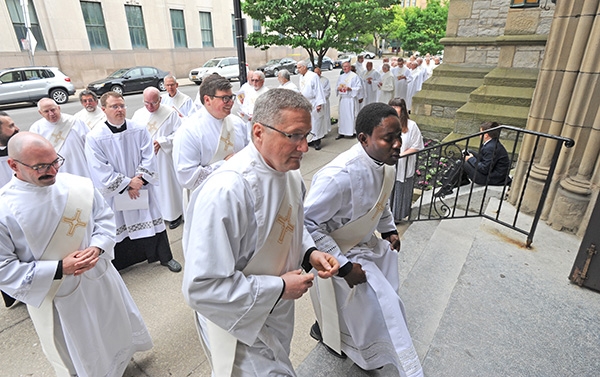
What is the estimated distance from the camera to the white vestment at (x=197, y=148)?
388 centimetres

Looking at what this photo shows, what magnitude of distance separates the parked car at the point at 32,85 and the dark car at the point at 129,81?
1.50 meters

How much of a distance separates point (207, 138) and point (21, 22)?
23.1 m

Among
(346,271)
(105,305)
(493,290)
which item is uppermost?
(346,271)

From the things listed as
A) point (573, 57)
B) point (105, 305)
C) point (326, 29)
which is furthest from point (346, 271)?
point (326, 29)

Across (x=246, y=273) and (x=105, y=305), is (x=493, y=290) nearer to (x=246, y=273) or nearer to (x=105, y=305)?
(x=246, y=273)

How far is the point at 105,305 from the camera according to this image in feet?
8.48

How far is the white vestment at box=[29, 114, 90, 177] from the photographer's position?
179 inches

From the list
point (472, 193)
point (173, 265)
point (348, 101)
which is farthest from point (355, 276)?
point (348, 101)

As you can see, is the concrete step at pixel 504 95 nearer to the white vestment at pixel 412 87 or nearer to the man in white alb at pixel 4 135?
the white vestment at pixel 412 87

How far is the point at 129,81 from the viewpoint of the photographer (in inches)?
773

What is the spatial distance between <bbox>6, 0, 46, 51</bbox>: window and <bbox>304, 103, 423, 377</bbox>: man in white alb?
2356 cm

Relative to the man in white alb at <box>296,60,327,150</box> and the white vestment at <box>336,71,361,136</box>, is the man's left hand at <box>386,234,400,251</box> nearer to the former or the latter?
the man in white alb at <box>296,60,327,150</box>

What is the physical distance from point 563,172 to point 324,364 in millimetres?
3317

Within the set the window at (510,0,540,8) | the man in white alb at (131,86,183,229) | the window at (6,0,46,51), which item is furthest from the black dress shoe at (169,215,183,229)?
the window at (6,0,46,51)
